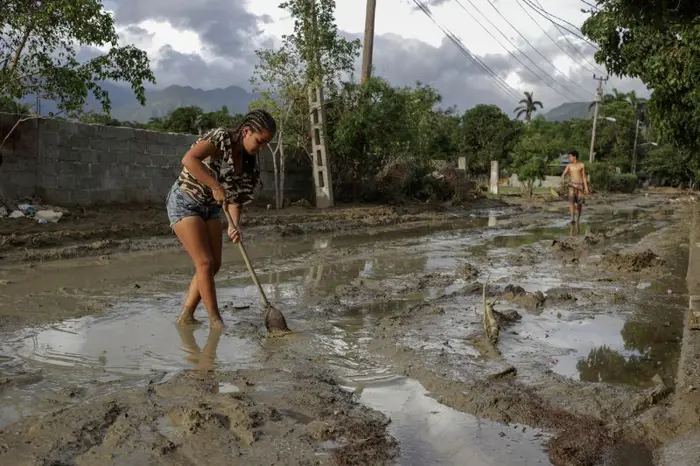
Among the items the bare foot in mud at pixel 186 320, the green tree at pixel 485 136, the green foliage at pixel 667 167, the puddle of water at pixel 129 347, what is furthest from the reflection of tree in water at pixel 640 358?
the green foliage at pixel 667 167

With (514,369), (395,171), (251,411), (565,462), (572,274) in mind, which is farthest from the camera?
(395,171)

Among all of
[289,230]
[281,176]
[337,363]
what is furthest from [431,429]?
[281,176]

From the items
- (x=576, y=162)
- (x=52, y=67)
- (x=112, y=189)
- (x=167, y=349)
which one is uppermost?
(x=52, y=67)

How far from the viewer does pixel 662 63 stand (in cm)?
771

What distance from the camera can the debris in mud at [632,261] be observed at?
8141mm

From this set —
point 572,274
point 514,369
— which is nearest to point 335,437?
point 514,369

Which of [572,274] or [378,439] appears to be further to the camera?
[572,274]

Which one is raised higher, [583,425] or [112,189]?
[112,189]

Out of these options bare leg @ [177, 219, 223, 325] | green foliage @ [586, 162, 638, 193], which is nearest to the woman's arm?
bare leg @ [177, 219, 223, 325]

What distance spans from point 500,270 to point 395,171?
1014 cm

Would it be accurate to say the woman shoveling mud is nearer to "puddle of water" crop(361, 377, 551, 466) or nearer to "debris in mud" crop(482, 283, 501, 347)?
"puddle of water" crop(361, 377, 551, 466)

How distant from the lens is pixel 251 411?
3.01m

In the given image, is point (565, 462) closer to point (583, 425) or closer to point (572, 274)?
point (583, 425)

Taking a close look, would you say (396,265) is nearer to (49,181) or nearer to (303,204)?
(49,181)
